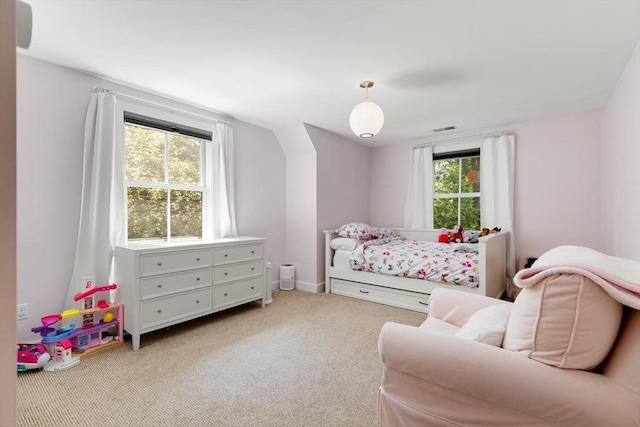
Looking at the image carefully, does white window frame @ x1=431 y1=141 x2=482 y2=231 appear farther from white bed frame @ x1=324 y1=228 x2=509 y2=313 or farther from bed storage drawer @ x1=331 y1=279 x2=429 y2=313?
bed storage drawer @ x1=331 y1=279 x2=429 y2=313

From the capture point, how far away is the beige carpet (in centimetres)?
153

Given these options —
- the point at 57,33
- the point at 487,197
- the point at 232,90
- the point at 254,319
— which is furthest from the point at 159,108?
the point at 487,197

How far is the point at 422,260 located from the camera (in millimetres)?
3211

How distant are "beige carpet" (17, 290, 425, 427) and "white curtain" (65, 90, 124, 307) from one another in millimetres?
693

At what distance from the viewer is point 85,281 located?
238 centimetres

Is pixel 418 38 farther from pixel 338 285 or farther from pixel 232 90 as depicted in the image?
pixel 338 285

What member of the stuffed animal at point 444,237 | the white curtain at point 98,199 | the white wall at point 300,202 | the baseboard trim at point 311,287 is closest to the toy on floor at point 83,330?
the white curtain at point 98,199

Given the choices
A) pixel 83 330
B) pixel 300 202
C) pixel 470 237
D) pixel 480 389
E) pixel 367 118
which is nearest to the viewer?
pixel 480 389

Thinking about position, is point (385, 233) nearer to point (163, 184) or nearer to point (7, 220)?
point (163, 184)

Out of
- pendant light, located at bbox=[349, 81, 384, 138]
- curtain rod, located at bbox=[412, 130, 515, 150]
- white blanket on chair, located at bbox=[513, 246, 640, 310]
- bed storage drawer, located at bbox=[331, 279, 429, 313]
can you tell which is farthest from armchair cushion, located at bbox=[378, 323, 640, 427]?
curtain rod, located at bbox=[412, 130, 515, 150]

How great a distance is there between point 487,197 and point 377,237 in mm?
1601

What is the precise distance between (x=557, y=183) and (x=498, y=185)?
630 mm

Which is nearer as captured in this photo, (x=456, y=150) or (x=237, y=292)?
(x=237, y=292)

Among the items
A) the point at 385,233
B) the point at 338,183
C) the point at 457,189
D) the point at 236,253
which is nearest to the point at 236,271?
the point at 236,253
